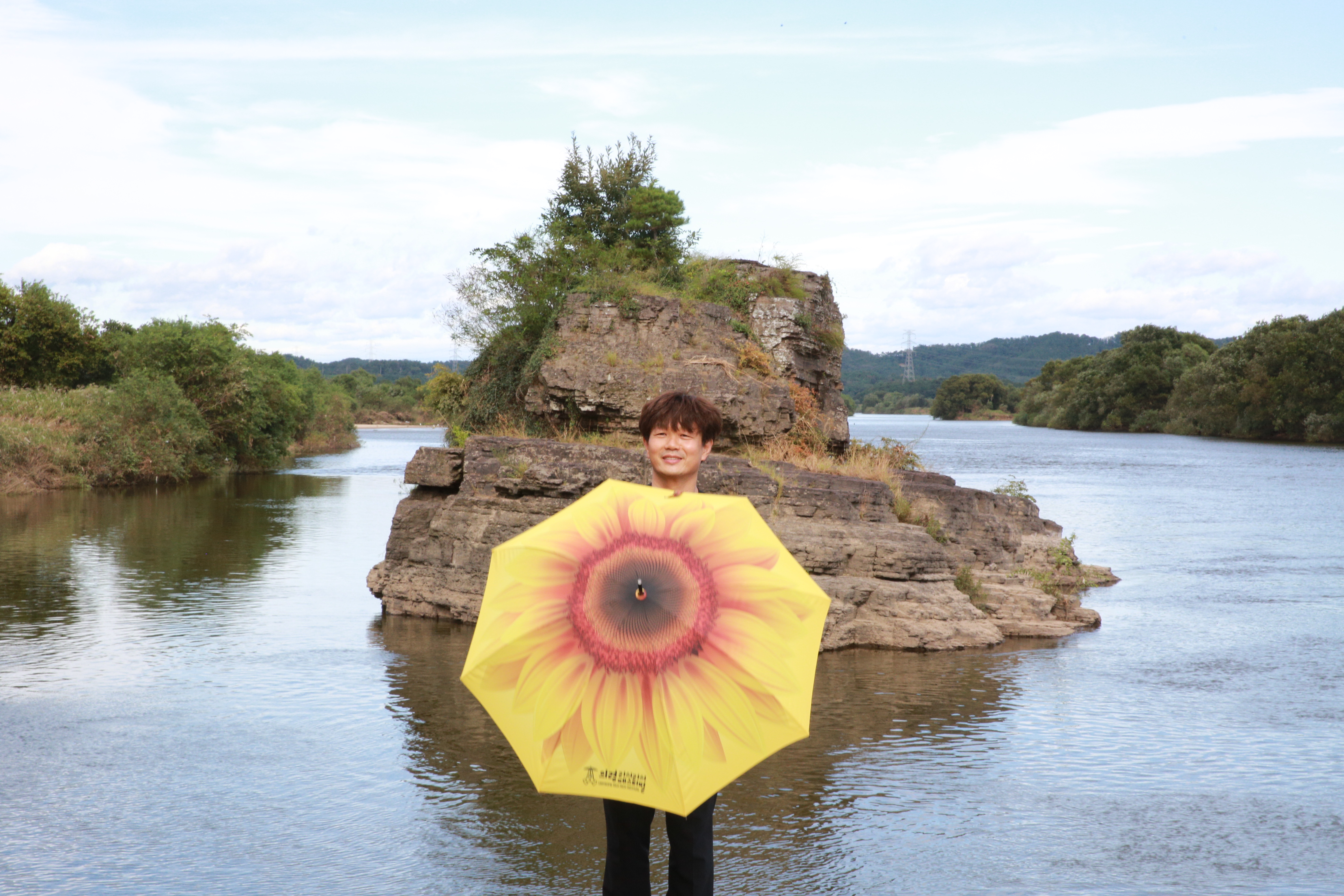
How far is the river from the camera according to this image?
6.16 meters

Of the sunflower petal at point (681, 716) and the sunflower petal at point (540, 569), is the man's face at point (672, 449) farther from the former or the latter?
the sunflower petal at point (681, 716)

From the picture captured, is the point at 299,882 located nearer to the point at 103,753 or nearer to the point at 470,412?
the point at 103,753

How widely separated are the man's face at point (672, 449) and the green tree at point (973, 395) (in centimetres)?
17834

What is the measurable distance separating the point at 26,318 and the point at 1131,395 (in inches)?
3852

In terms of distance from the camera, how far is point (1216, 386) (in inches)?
3423

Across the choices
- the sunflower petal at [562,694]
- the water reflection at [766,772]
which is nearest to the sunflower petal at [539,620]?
the sunflower petal at [562,694]

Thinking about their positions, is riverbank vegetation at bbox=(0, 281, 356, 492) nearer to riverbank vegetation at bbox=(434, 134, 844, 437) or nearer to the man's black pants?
riverbank vegetation at bbox=(434, 134, 844, 437)

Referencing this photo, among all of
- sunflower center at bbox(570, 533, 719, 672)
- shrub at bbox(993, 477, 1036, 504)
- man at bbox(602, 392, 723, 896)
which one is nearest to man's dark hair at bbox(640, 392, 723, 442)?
man at bbox(602, 392, 723, 896)

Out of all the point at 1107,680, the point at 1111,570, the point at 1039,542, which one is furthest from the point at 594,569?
the point at 1111,570

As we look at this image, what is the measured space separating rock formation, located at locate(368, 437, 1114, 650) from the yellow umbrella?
859 centimetres

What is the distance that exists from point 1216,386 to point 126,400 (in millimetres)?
81700

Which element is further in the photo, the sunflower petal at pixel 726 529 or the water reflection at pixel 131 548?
the water reflection at pixel 131 548

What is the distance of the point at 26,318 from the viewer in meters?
44.4

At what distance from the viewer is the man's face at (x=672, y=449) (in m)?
4.12
